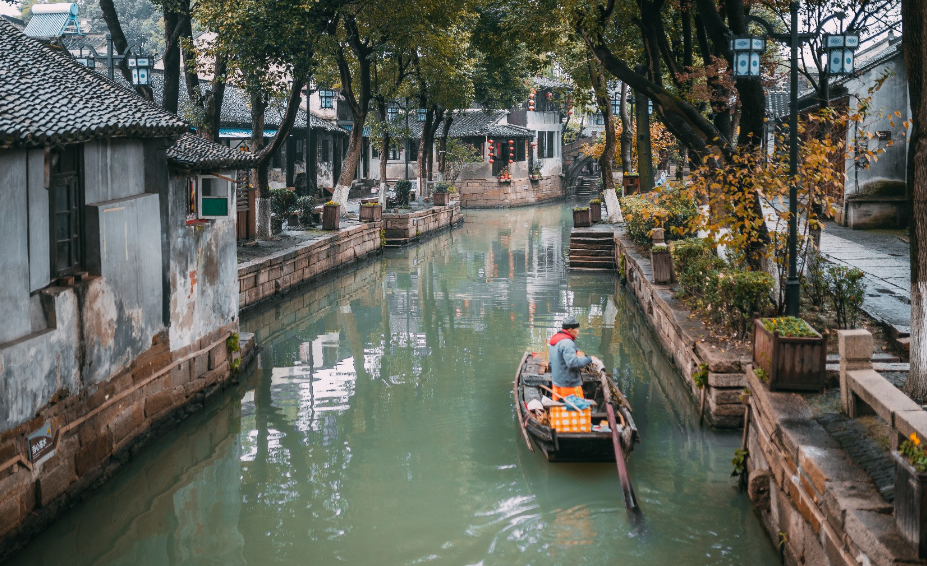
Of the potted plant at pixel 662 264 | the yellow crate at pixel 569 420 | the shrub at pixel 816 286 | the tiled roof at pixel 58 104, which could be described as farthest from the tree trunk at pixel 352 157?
the yellow crate at pixel 569 420

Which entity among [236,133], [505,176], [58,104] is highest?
[236,133]

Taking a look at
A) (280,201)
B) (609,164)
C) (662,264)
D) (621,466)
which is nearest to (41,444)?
(621,466)

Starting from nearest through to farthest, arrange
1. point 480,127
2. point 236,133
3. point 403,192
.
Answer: point 236,133, point 403,192, point 480,127

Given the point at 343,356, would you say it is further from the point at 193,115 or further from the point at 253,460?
the point at 193,115

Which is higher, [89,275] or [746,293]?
[89,275]

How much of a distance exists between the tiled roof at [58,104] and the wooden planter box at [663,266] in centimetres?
989

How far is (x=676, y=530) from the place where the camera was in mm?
9039

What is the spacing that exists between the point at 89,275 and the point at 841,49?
9.40 meters

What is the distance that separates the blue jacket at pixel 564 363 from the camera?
35.6 ft

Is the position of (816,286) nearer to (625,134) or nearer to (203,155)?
(203,155)

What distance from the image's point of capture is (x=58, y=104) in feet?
30.6

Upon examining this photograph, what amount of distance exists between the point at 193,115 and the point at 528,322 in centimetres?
940

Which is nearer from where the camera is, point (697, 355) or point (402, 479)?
point (402, 479)

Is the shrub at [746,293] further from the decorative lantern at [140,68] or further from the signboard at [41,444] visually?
the decorative lantern at [140,68]
